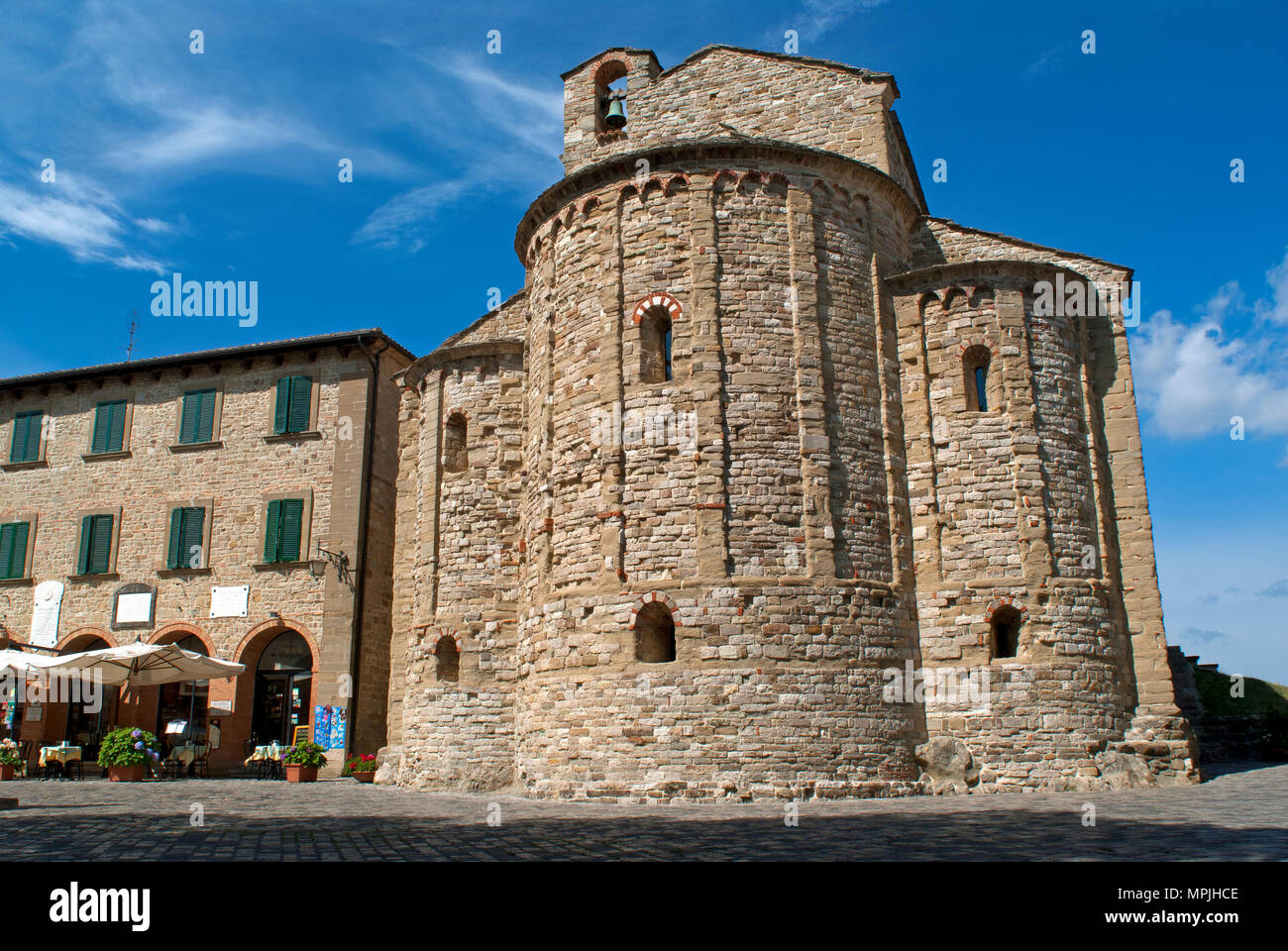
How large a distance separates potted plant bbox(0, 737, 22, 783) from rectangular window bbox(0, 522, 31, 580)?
25.2ft

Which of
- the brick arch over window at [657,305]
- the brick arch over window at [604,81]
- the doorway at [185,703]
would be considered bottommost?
the doorway at [185,703]

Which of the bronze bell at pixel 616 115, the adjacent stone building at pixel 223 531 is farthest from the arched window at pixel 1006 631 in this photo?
the adjacent stone building at pixel 223 531

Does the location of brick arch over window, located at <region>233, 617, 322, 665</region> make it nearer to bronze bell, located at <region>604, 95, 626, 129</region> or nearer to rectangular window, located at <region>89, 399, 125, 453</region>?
rectangular window, located at <region>89, 399, 125, 453</region>

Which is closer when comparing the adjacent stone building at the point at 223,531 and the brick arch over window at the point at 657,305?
the brick arch over window at the point at 657,305

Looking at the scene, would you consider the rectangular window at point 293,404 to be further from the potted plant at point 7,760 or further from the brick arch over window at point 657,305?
the brick arch over window at point 657,305

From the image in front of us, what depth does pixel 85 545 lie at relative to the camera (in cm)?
2589

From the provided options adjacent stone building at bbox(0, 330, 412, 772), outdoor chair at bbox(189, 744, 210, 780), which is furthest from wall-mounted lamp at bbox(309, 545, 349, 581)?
outdoor chair at bbox(189, 744, 210, 780)

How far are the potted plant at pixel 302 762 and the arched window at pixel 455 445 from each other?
6.62m

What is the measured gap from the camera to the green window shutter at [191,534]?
24703 mm

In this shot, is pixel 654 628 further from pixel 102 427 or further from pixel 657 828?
pixel 102 427
